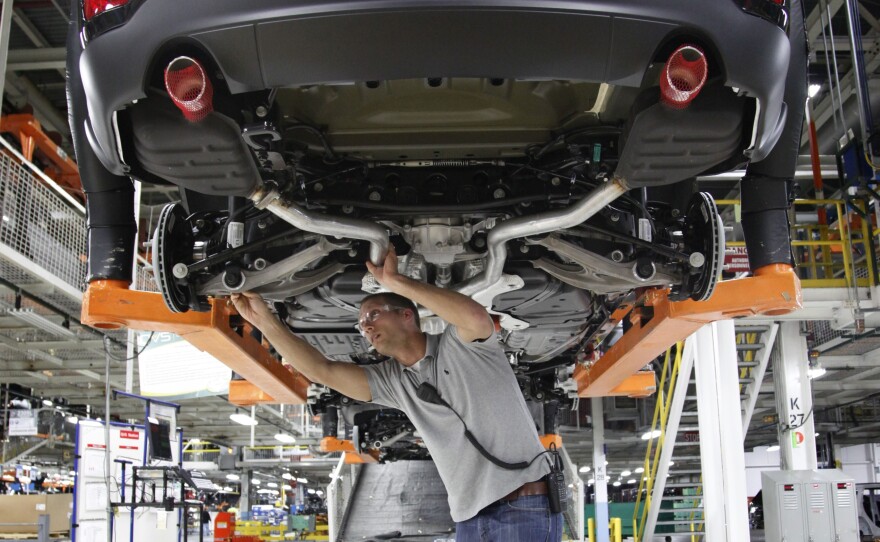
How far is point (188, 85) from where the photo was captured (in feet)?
6.03

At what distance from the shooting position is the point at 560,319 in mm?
3854

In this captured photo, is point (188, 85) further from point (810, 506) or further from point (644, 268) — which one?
point (810, 506)

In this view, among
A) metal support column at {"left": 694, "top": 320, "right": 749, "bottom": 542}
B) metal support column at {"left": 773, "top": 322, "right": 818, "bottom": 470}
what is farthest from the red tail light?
metal support column at {"left": 773, "top": 322, "right": 818, "bottom": 470}

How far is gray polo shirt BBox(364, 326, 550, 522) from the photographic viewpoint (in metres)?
2.23

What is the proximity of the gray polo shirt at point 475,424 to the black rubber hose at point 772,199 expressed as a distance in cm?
114

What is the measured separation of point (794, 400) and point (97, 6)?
10194 millimetres

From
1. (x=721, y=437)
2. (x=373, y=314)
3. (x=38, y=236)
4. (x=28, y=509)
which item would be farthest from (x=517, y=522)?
(x=28, y=509)

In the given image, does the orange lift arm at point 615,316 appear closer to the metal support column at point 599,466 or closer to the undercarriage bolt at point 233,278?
the undercarriage bolt at point 233,278

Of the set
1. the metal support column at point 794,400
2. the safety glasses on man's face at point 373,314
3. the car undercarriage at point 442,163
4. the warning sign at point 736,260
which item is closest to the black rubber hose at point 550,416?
the car undercarriage at point 442,163

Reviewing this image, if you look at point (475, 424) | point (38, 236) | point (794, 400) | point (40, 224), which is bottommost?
point (475, 424)

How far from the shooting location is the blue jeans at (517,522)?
2186 mm

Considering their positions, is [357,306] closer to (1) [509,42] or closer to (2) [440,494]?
(1) [509,42]

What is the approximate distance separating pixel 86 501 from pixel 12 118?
172 inches

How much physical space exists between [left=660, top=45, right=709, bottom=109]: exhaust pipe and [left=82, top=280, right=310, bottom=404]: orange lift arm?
2.05 metres
